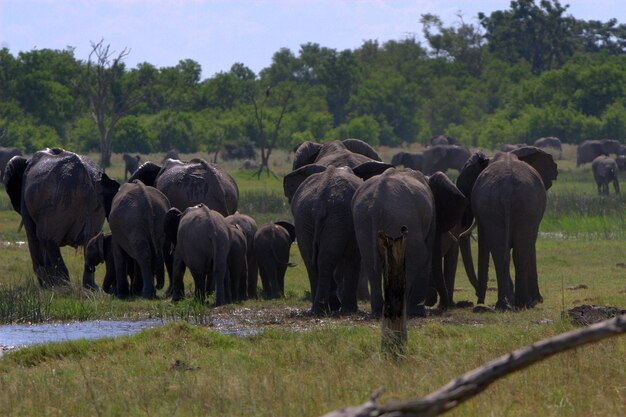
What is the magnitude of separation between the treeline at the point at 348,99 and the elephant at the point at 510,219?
37.8 metres

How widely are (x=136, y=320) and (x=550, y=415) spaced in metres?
7.76

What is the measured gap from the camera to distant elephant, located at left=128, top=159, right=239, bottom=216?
1898 cm

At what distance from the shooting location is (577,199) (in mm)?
31781

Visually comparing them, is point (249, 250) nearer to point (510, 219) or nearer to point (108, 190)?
point (108, 190)

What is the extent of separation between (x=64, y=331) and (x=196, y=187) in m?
5.62

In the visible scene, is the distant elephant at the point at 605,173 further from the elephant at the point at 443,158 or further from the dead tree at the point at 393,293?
the dead tree at the point at 393,293

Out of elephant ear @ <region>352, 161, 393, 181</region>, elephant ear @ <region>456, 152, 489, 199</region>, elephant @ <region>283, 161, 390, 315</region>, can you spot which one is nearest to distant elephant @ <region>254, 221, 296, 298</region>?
elephant ear @ <region>352, 161, 393, 181</region>

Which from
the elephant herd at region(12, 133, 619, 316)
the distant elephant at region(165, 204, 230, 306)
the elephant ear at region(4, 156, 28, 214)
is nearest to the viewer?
the elephant herd at region(12, 133, 619, 316)

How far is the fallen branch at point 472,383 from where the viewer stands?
5289 millimetres

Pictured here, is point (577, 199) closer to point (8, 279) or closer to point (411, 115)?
point (8, 279)

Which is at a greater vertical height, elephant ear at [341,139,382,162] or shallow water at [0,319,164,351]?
elephant ear at [341,139,382,162]

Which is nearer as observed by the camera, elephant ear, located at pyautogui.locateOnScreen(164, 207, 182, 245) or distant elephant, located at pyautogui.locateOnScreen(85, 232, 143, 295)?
elephant ear, located at pyautogui.locateOnScreen(164, 207, 182, 245)

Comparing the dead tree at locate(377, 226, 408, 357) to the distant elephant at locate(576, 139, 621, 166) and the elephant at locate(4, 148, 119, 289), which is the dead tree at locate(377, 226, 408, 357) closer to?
the elephant at locate(4, 148, 119, 289)

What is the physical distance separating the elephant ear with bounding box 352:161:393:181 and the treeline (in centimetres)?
3689
